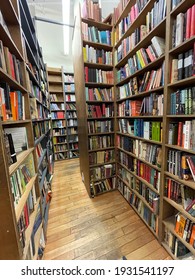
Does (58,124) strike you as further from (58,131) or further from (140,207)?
(140,207)

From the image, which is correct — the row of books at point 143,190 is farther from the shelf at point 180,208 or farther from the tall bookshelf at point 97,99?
the tall bookshelf at point 97,99

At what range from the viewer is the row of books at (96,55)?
1.73 meters

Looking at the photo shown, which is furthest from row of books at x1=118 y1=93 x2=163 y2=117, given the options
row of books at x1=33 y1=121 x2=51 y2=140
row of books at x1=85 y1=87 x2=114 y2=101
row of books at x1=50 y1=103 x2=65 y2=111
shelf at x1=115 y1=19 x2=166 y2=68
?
row of books at x1=50 y1=103 x2=65 y2=111

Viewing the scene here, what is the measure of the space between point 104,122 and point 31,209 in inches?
57.3

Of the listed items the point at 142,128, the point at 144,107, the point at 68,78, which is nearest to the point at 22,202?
the point at 142,128

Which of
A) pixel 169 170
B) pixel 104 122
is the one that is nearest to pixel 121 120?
pixel 104 122

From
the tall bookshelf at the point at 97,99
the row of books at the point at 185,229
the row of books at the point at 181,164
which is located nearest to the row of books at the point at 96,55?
the tall bookshelf at the point at 97,99

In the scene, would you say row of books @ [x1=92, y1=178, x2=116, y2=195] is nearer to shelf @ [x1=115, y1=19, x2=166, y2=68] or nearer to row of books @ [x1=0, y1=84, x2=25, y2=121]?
row of books @ [x1=0, y1=84, x2=25, y2=121]

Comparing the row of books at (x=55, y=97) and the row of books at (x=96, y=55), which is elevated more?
the row of books at (x=96, y=55)

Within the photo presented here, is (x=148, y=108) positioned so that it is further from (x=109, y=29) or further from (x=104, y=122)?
(x=109, y=29)

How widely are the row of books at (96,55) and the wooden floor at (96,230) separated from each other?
6.95 ft

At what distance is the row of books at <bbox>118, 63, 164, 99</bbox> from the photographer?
1167 mm

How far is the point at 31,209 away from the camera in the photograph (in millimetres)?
1128

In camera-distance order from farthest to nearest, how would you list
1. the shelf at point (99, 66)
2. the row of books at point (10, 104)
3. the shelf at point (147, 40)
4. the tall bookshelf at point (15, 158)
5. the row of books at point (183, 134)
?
1. the shelf at point (99, 66)
2. the shelf at point (147, 40)
3. the row of books at point (183, 134)
4. the row of books at point (10, 104)
5. the tall bookshelf at point (15, 158)
